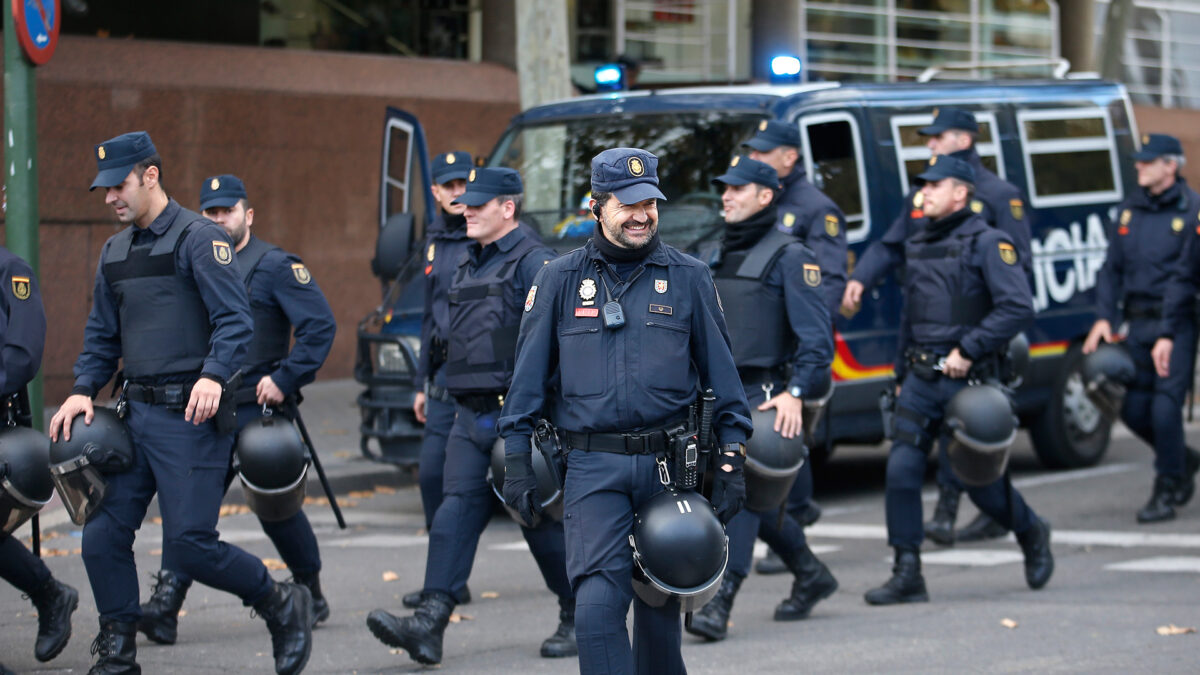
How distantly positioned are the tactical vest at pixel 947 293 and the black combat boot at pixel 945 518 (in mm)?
1611

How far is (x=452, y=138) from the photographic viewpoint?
50.7 ft

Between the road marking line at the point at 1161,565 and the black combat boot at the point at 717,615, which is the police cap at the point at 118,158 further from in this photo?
the road marking line at the point at 1161,565

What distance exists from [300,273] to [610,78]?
13.4 feet

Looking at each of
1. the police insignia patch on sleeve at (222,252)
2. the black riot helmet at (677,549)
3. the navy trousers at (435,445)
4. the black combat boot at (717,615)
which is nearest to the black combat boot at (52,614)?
the police insignia patch on sleeve at (222,252)

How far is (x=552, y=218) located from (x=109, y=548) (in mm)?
4257

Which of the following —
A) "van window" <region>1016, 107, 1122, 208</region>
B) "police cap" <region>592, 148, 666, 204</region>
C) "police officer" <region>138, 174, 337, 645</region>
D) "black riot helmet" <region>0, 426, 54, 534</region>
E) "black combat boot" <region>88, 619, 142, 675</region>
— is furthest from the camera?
"van window" <region>1016, 107, 1122, 208</region>

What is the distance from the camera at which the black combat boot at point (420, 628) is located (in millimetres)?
5926

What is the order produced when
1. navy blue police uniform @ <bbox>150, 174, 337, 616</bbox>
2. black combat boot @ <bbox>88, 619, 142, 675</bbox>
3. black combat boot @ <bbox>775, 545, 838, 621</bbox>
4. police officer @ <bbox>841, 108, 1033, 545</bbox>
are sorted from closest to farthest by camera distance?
black combat boot @ <bbox>88, 619, 142, 675</bbox>, navy blue police uniform @ <bbox>150, 174, 337, 616</bbox>, black combat boot @ <bbox>775, 545, 838, 621</bbox>, police officer @ <bbox>841, 108, 1033, 545</bbox>

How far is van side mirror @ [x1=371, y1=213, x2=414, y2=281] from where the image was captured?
31.8 feet

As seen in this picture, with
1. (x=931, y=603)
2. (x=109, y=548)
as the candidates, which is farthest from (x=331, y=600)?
(x=931, y=603)

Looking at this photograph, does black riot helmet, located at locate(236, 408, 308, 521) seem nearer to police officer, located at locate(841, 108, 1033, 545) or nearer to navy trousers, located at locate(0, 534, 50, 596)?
navy trousers, located at locate(0, 534, 50, 596)

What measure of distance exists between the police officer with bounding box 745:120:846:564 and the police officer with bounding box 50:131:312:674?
2926mm

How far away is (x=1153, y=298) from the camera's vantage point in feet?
31.5

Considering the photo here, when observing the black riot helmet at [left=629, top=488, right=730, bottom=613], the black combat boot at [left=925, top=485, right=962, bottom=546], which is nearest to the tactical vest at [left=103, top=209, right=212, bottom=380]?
the black riot helmet at [left=629, top=488, right=730, bottom=613]
